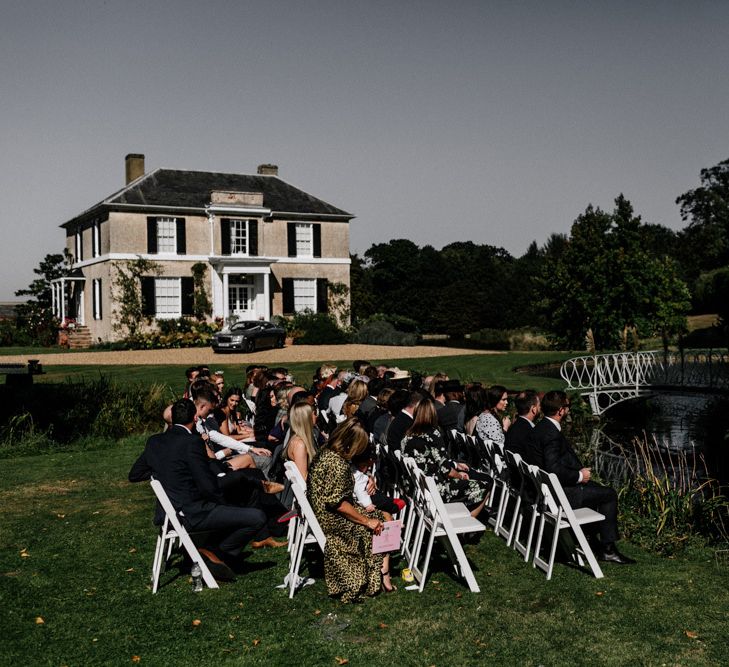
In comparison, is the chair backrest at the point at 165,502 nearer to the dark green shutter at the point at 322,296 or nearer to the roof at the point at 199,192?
the roof at the point at 199,192

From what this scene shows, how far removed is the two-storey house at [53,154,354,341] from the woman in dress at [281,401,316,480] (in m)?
31.9

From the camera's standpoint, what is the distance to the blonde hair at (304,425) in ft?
22.6

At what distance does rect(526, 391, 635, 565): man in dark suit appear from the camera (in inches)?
275

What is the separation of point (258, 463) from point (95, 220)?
33.9m

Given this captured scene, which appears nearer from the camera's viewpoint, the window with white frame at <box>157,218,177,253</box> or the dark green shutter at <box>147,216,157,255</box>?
the dark green shutter at <box>147,216,157,255</box>

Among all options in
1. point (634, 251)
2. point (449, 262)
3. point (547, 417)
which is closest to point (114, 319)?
point (634, 251)

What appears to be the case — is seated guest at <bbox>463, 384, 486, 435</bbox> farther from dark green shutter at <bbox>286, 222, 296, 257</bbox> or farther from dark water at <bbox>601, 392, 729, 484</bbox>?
dark green shutter at <bbox>286, 222, 296, 257</bbox>

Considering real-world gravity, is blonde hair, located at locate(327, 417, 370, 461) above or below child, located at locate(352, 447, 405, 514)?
above

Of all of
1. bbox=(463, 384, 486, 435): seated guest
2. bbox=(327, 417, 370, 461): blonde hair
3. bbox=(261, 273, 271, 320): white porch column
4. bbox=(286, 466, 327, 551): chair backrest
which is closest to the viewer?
bbox=(327, 417, 370, 461): blonde hair

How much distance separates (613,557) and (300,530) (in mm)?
2828

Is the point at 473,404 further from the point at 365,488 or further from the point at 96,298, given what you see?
the point at 96,298

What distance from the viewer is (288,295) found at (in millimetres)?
40750

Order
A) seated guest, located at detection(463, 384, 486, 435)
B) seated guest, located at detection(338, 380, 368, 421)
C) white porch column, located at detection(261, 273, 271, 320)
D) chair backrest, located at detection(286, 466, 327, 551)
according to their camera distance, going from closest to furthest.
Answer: chair backrest, located at detection(286, 466, 327, 551) < seated guest, located at detection(463, 384, 486, 435) < seated guest, located at detection(338, 380, 368, 421) < white porch column, located at detection(261, 273, 271, 320)

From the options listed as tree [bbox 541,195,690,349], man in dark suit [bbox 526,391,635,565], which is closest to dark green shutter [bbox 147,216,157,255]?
tree [bbox 541,195,690,349]
